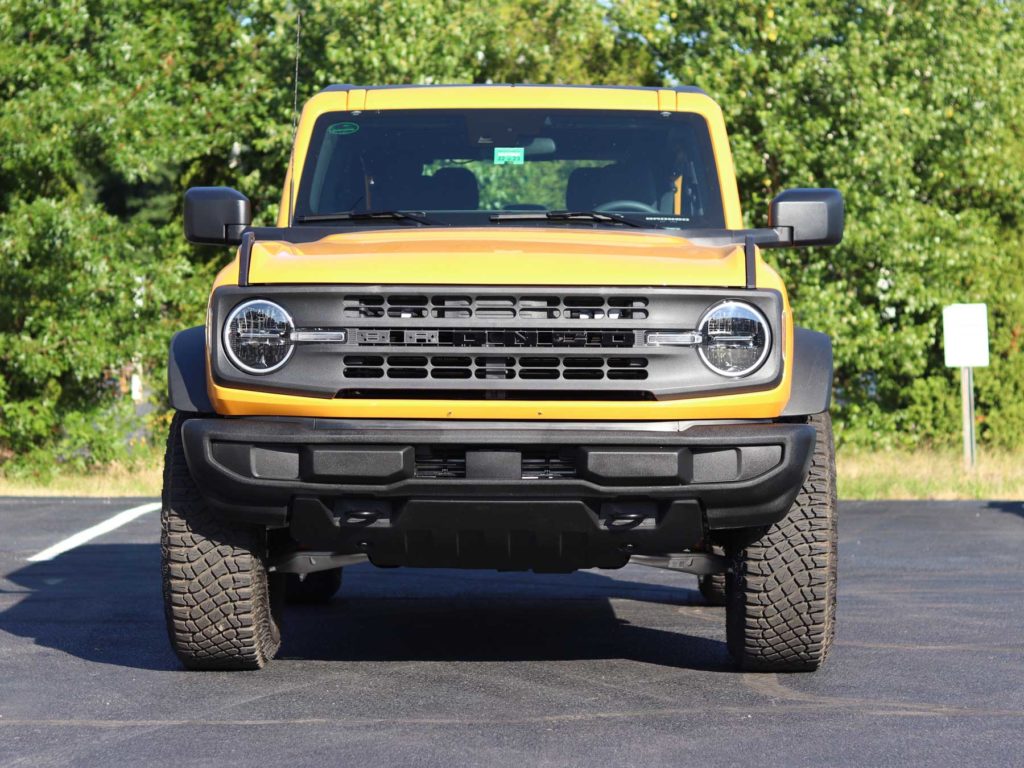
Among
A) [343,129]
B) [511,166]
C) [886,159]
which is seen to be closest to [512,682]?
[511,166]

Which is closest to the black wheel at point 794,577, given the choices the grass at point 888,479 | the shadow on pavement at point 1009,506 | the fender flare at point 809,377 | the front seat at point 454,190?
the fender flare at point 809,377

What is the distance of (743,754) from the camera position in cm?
550

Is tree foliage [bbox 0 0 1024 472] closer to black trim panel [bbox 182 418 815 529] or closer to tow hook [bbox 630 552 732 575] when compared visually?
tow hook [bbox 630 552 732 575]

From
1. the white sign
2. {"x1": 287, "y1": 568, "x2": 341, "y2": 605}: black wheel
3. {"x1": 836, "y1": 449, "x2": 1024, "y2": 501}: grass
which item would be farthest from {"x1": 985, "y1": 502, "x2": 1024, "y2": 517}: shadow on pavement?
{"x1": 287, "y1": 568, "x2": 341, "y2": 605}: black wheel

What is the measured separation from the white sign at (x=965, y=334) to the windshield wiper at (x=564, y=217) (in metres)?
15.1

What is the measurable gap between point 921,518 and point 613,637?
26.1 feet

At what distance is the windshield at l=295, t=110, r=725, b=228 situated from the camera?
7602 mm

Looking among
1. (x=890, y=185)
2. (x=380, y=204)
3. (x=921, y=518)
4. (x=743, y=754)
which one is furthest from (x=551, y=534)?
(x=890, y=185)

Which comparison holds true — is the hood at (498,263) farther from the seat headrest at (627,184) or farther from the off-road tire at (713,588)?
the off-road tire at (713,588)

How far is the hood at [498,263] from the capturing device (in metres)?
6.32

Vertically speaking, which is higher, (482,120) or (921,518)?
(482,120)

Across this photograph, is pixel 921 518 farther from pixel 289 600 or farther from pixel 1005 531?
pixel 289 600

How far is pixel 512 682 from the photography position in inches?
271

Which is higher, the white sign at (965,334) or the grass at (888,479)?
the white sign at (965,334)
